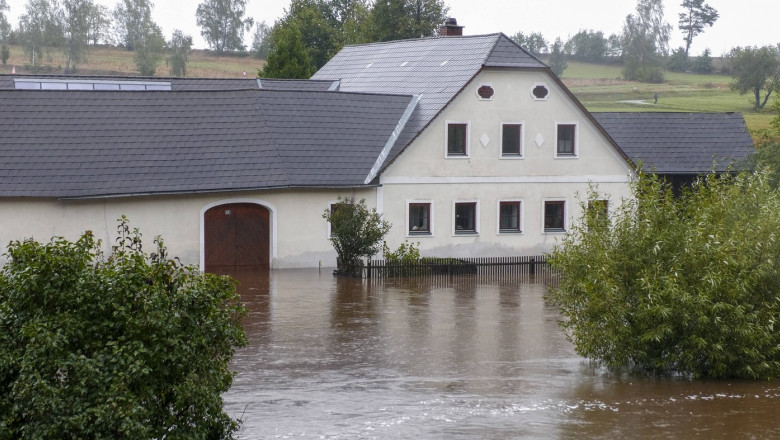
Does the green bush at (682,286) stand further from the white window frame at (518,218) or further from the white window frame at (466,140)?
the white window frame at (518,218)

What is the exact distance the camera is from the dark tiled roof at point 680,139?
133ft

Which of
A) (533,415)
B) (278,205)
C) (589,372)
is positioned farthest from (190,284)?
(278,205)

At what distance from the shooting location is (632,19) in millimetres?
122562

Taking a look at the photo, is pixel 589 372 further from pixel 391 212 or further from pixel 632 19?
pixel 632 19

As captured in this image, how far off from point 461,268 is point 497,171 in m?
4.99

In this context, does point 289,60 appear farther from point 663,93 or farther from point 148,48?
point 148,48

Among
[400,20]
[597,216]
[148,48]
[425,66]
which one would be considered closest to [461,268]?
[425,66]

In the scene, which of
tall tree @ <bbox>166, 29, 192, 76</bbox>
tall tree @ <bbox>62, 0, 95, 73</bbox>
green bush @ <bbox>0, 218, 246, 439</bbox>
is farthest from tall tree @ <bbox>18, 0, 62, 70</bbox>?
green bush @ <bbox>0, 218, 246, 439</bbox>

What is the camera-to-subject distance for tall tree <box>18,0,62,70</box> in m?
103

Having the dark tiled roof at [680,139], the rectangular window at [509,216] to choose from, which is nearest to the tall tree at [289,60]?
the dark tiled roof at [680,139]

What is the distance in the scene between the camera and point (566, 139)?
37.3 m

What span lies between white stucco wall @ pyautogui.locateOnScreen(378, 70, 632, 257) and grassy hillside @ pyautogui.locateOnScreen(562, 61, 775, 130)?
36997mm

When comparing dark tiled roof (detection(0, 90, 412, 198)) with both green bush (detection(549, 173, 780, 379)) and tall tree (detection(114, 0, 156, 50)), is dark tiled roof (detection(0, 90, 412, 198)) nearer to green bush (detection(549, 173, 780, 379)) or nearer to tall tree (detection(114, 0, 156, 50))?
green bush (detection(549, 173, 780, 379))

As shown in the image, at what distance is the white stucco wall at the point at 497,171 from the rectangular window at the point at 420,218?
19 centimetres
